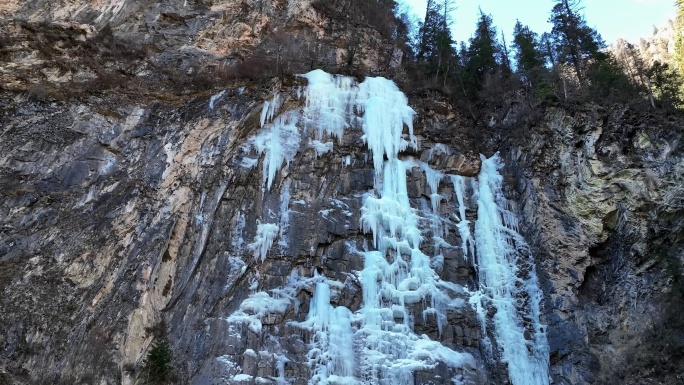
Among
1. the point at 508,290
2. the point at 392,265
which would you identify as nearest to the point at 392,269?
the point at 392,265

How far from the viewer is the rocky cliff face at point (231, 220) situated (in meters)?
13.0

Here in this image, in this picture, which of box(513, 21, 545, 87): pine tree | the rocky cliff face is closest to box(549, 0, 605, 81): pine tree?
box(513, 21, 545, 87): pine tree

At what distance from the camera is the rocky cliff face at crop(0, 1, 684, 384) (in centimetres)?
1304

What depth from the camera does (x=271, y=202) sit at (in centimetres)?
1519

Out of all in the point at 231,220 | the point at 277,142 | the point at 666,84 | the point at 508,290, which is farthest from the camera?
the point at 666,84

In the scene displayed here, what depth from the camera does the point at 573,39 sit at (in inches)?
943

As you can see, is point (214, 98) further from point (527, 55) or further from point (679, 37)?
point (679, 37)

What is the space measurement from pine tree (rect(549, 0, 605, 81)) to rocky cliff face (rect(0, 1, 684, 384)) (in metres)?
7.15

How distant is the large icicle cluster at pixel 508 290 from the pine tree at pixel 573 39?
30.5 ft

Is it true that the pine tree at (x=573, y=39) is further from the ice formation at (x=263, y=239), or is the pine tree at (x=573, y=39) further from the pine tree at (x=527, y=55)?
the ice formation at (x=263, y=239)

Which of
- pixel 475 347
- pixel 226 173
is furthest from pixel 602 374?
pixel 226 173

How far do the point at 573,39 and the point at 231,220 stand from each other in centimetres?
1778

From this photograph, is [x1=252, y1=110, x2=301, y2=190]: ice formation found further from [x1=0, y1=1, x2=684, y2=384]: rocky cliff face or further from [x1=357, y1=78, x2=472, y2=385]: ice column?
[x1=357, y1=78, x2=472, y2=385]: ice column

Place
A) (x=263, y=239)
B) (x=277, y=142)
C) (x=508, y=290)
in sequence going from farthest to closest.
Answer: (x=277, y=142)
(x=508, y=290)
(x=263, y=239)
